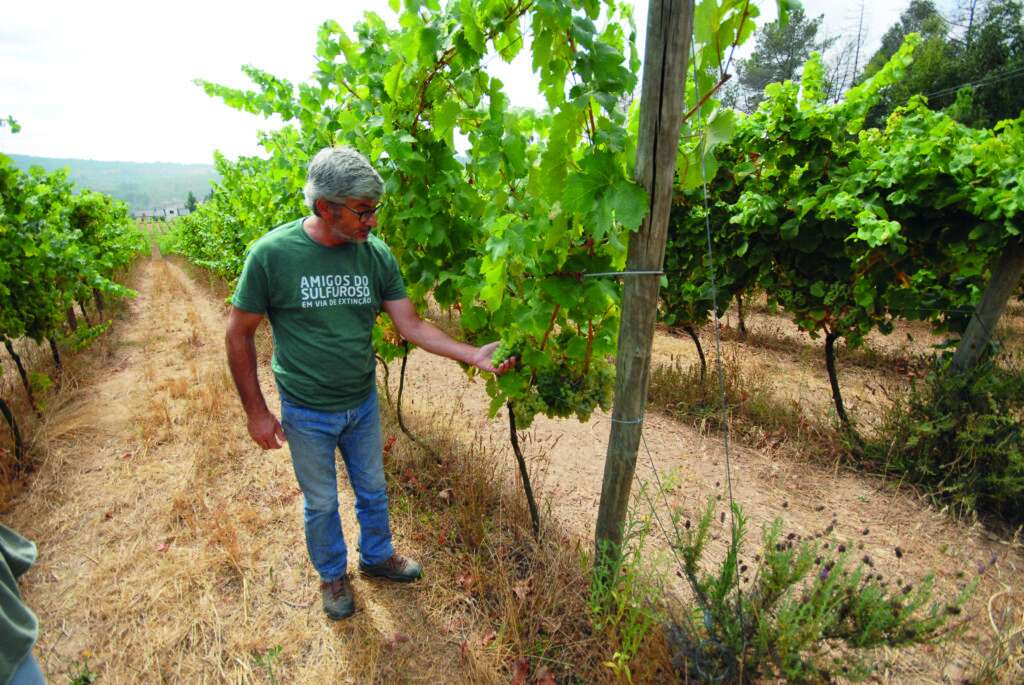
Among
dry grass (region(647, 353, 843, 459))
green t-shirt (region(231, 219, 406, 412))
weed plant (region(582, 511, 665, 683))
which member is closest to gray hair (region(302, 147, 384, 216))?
green t-shirt (region(231, 219, 406, 412))

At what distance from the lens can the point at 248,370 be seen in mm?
2062

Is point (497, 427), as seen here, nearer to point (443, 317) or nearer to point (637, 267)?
point (637, 267)

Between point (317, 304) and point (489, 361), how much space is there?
752mm

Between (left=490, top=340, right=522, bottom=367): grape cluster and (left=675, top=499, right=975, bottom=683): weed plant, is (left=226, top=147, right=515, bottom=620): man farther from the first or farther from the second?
(left=675, top=499, right=975, bottom=683): weed plant

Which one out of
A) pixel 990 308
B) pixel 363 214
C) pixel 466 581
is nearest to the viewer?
pixel 363 214

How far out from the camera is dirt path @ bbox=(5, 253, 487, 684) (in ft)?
7.43

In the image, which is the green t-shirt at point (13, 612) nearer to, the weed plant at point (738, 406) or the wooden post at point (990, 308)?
the weed plant at point (738, 406)

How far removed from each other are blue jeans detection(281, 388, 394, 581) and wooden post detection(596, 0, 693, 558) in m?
1.15

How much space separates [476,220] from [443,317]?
5846mm

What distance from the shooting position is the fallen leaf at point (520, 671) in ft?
6.64

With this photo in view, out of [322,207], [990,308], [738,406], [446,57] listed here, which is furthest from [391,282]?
[990,308]

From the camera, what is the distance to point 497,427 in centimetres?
462

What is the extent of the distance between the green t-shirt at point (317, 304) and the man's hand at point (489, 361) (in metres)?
0.50

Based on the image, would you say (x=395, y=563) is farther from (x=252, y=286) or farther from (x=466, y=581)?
(x=252, y=286)
